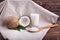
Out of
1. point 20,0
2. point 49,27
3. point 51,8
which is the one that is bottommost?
point 49,27

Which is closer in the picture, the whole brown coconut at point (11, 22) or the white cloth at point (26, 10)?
the whole brown coconut at point (11, 22)

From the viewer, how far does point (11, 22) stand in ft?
3.90

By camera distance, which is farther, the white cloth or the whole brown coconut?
the white cloth

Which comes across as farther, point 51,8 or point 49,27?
point 51,8

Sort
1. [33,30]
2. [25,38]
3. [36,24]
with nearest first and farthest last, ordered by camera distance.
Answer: [25,38]
[33,30]
[36,24]

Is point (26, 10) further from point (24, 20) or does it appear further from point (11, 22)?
point (11, 22)

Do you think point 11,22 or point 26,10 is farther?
point 26,10

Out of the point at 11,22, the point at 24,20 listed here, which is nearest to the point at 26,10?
the point at 24,20

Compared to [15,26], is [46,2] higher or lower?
higher

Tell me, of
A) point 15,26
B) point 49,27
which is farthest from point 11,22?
point 49,27

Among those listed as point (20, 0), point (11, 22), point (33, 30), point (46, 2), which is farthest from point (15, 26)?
point (46, 2)

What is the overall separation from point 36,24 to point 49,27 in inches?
4.3

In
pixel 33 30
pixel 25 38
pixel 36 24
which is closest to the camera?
pixel 25 38

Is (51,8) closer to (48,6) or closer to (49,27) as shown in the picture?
(48,6)
